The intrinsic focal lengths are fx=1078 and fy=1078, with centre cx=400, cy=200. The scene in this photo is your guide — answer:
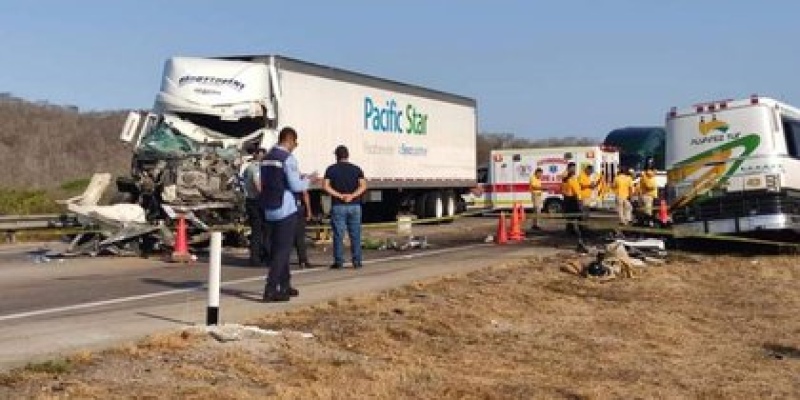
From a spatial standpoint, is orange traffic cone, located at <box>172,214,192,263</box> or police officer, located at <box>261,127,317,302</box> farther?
orange traffic cone, located at <box>172,214,192,263</box>

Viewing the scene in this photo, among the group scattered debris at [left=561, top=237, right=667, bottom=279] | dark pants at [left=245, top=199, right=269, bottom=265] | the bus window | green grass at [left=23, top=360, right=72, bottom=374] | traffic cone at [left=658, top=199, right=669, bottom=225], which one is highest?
the bus window

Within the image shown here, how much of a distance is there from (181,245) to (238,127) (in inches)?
151

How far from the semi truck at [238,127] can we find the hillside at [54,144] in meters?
35.5

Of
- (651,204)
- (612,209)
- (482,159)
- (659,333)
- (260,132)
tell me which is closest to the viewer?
(659,333)

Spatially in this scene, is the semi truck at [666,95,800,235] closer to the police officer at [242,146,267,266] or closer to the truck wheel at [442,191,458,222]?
the police officer at [242,146,267,266]

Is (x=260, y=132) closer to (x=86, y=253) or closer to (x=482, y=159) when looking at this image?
(x=86, y=253)

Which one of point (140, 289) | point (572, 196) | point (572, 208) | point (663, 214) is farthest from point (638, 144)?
point (140, 289)

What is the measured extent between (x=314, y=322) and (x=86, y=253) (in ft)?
32.8

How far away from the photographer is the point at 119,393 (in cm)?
709

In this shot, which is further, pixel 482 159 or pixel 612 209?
pixel 482 159

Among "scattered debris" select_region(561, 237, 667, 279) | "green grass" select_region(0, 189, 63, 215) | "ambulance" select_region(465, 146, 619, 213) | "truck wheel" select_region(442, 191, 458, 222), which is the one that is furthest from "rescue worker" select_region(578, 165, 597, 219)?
"green grass" select_region(0, 189, 63, 215)

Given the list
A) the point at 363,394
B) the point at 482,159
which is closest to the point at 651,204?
the point at 363,394

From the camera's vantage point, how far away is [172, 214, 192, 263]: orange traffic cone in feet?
60.7

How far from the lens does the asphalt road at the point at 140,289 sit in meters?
9.82
